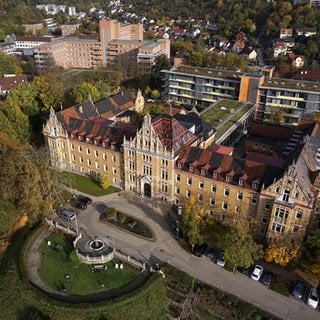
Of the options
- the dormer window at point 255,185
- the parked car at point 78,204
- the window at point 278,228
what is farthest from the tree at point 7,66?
the window at point 278,228

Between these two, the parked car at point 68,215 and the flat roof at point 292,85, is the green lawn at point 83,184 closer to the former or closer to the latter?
the parked car at point 68,215

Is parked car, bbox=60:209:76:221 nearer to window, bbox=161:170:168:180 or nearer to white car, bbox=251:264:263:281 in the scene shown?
window, bbox=161:170:168:180

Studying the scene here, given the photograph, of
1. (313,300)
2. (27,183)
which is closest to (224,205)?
(313,300)

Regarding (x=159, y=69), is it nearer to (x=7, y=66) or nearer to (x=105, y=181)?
(x=105, y=181)

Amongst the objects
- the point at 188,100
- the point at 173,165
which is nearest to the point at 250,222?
the point at 173,165

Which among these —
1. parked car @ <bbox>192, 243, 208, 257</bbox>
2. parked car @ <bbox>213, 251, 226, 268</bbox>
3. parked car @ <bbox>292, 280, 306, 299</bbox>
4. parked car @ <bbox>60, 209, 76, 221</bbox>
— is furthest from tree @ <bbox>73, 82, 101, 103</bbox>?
parked car @ <bbox>292, 280, 306, 299</bbox>
